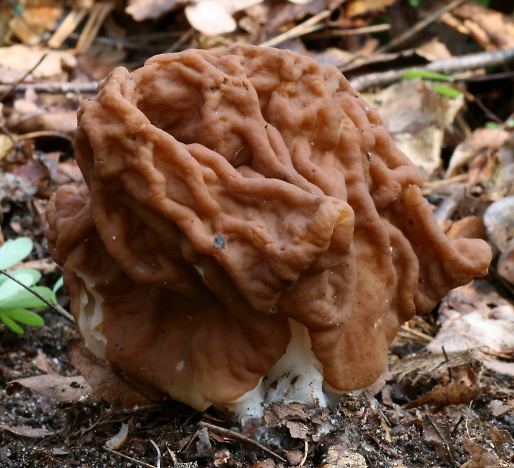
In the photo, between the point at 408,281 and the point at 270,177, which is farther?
the point at 408,281

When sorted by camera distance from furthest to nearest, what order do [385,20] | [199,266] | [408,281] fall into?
[385,20] → [408,281] → [199,266]

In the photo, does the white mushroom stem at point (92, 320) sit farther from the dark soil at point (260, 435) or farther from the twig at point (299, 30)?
the twig at point (299, 30)

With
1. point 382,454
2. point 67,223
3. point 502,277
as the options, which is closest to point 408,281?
point 382,454

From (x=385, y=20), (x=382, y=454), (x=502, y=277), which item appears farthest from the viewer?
(x=385, y=20)

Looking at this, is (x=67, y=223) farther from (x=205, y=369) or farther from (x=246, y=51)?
(x=246, y=51)

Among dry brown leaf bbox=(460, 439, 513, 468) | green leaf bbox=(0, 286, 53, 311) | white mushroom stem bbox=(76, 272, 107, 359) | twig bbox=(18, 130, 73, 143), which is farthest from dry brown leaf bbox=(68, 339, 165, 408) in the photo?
twig bbox=(18, 130, 73, 143)

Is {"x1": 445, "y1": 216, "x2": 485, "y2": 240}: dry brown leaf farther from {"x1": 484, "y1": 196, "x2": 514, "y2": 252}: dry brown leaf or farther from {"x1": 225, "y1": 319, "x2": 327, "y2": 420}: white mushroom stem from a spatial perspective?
{"x1": 225, "y1": 319, "x2": 327, "y2": 420}: white mushroom stem

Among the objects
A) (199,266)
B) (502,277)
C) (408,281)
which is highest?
(199,266)
